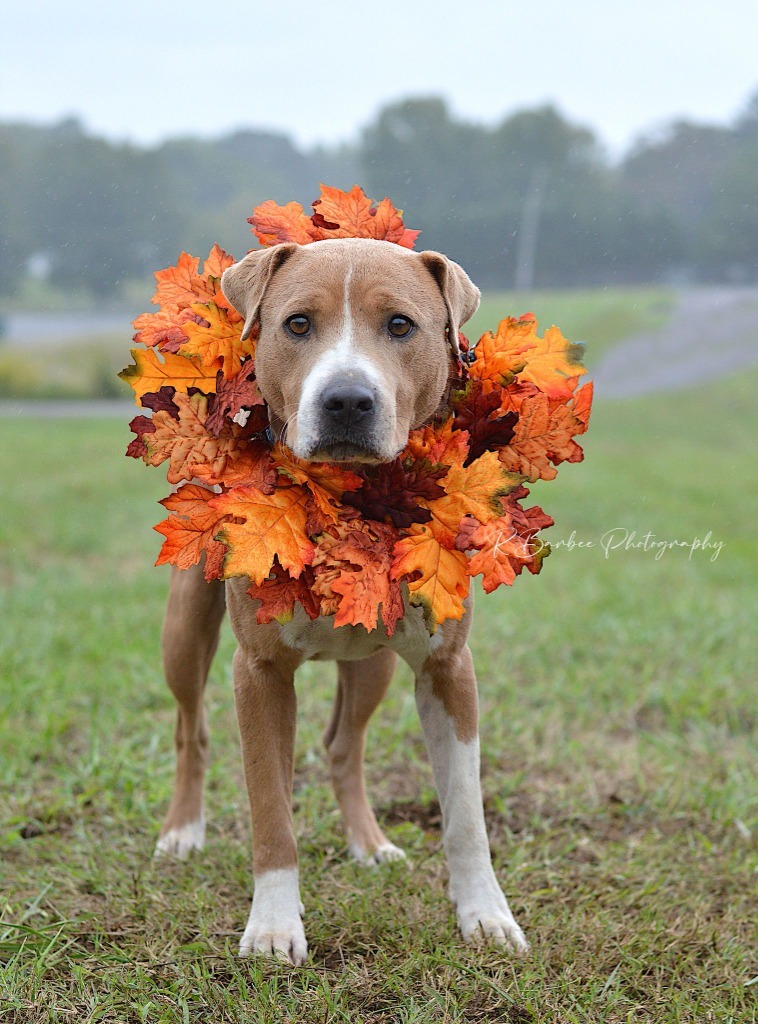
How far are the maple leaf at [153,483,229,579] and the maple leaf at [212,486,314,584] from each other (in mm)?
57

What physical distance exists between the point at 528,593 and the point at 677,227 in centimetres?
2014

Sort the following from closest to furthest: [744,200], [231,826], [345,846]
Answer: [345,846]
[231,826]
[744,200]

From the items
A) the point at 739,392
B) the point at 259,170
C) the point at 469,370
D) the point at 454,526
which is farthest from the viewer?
the point at 259,170

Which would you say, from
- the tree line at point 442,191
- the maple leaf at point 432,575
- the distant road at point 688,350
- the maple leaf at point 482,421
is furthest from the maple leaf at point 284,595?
the distant road at point 688,350

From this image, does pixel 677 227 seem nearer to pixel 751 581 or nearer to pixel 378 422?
pixel 751 581

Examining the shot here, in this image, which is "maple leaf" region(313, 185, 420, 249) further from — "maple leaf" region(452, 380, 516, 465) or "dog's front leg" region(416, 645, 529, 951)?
"dog's front leg" region(416, 645, 529, 951)

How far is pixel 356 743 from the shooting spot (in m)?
3.88

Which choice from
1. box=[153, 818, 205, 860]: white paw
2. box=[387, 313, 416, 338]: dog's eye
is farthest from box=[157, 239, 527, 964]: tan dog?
box=[153, 818, 205, 860]: white paw

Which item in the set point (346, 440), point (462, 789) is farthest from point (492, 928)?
point (346, 440)

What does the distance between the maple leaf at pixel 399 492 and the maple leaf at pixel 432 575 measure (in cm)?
10

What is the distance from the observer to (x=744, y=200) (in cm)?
2866

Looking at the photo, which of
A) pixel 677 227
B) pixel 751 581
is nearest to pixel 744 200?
pixel 677 227

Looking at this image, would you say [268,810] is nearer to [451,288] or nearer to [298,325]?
[298,325]

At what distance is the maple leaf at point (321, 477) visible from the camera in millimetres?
2980
